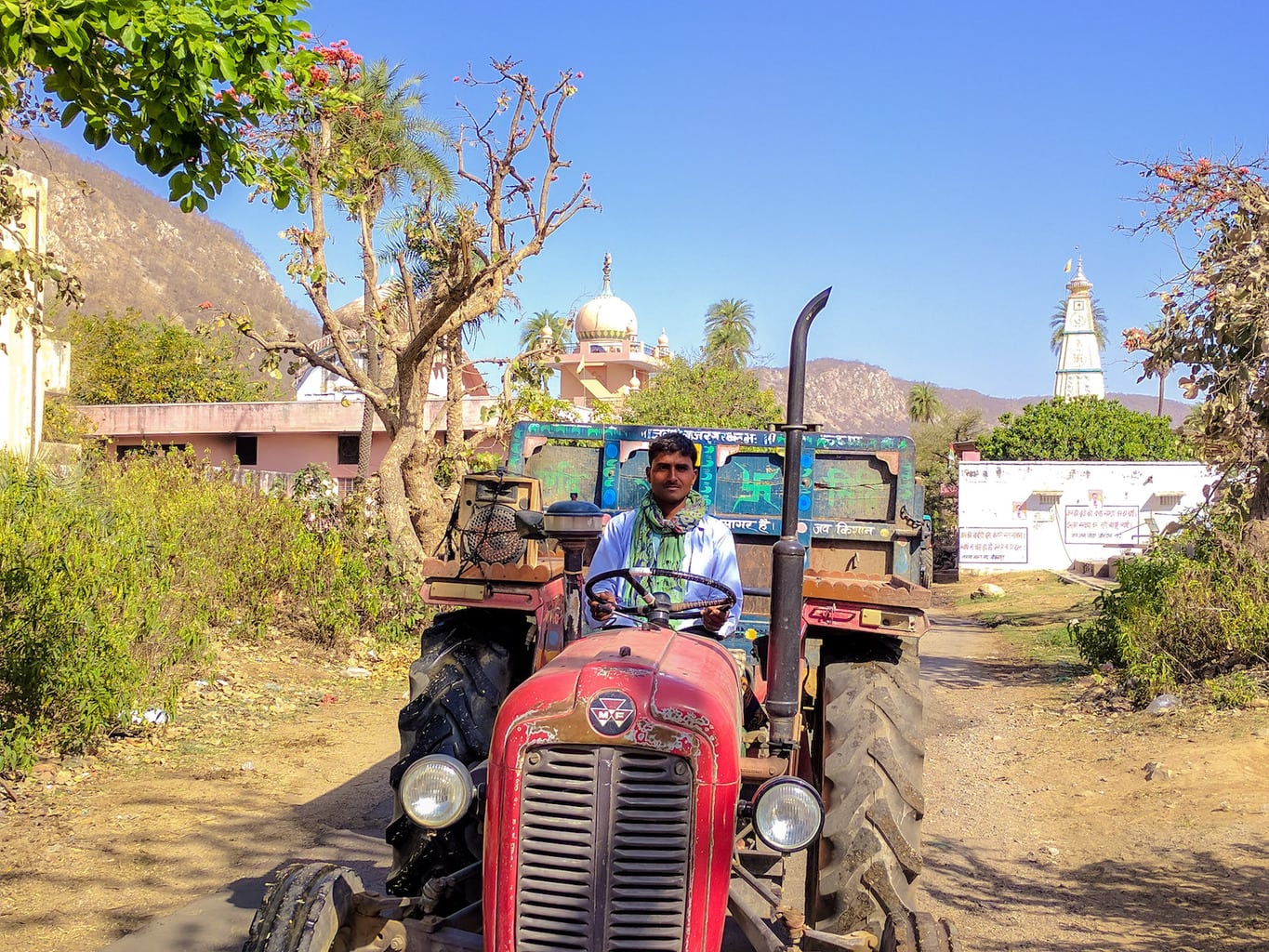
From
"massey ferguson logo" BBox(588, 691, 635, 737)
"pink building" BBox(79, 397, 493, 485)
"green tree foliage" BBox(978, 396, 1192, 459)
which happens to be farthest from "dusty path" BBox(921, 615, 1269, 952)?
"green tree foliage" BBox(978, 396, 1192, 459)

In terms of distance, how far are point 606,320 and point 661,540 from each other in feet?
155

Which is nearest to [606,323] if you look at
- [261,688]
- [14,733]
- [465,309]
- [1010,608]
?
[1010,608]

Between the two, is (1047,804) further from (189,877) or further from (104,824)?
(104,824)

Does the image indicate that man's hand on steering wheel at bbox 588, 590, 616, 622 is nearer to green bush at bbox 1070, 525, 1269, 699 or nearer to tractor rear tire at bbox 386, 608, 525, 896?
tractor rear tire at bbox 386, 608, 525, 896

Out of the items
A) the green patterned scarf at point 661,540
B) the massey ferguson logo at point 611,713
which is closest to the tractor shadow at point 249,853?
the green patterned scarf at point 661,540

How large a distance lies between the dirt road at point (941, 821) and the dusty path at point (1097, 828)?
2cm

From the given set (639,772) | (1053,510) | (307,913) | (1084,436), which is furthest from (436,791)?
(1084,436)

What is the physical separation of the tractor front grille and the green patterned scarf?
4.26ft

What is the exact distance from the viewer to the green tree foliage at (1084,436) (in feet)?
131

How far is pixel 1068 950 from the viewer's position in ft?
17.0

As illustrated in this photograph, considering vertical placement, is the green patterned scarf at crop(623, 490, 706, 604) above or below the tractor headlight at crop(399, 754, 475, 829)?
above

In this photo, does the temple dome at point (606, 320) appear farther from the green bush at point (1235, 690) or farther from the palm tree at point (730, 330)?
the green bush at point (1235, 690)

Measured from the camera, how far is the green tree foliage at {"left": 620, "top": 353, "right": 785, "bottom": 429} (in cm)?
3142

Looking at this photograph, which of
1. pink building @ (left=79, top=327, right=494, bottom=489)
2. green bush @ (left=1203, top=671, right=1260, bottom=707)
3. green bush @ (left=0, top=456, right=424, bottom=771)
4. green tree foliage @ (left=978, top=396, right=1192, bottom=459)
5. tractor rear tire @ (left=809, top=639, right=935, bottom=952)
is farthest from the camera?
Answer: green tree foliage @ (left=978, top=396, right=1192, bottom=459)
